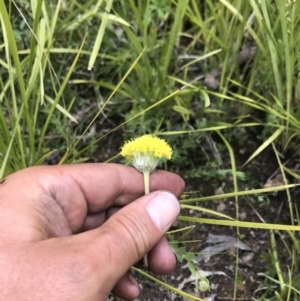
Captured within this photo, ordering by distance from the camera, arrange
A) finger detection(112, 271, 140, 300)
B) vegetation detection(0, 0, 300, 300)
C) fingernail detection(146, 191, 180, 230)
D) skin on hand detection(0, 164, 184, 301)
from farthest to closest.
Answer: vegetation detection(0, 0, 300, 300), finger detection(112, 271, 140, 300), fingernail detection(146, 191, 180, 230), skin on hand detection(0, 164, 184, 301)

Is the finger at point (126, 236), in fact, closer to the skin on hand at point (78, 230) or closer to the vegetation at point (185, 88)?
the skin on hand at point (78, 230)

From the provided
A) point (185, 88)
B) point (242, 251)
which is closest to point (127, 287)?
point (242, 251)

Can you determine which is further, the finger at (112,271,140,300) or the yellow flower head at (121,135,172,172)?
the finger at (112,271,140,300)

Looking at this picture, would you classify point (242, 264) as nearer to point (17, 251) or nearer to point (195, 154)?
point (195, 154)

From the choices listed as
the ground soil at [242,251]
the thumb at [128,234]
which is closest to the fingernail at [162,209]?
the thumb at [128,234]

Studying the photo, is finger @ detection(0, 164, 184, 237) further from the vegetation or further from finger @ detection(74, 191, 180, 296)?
the vegetation

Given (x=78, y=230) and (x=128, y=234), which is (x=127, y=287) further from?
(x=128, y=234)

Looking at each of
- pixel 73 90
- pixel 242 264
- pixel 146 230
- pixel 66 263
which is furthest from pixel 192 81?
pixel 66 263

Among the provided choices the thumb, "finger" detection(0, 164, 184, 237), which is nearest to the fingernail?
the thumb

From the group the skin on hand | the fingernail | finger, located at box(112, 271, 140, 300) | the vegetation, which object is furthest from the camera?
the vegetation
